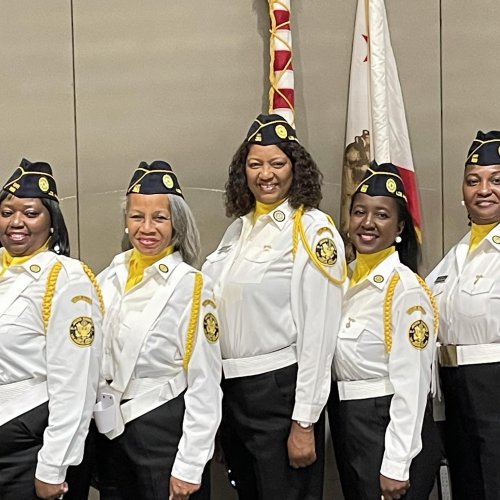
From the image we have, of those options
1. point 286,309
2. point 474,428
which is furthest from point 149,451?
point 474,428

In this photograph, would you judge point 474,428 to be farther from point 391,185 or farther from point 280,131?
point 280,131

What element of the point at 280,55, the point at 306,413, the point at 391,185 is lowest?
the point at 306,413

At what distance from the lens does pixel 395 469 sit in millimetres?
3262

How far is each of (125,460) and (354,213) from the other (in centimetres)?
110

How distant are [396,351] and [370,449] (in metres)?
0.33

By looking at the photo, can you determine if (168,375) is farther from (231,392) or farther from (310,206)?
(310,206)

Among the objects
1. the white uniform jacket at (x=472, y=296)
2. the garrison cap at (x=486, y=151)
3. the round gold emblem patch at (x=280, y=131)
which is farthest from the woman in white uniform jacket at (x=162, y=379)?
the garrison cap at (x=486, y=151)

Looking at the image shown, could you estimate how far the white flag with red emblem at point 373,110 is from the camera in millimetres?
4293

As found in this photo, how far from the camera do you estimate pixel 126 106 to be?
4.21 metres

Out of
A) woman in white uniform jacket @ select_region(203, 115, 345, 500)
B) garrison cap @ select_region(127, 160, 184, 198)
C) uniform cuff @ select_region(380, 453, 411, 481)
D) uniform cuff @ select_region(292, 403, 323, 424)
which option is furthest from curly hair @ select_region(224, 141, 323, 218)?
uniform cuff @ select_region(380, 453, 411, 481)

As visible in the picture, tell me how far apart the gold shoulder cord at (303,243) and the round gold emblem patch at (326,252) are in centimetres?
2

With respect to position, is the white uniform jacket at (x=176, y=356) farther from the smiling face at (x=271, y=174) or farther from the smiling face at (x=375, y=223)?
the smiling face at (x=375, y=223)

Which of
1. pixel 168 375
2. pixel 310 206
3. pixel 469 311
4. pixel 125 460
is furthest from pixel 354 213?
pixel 125 460

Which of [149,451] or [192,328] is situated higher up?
[192,328]
